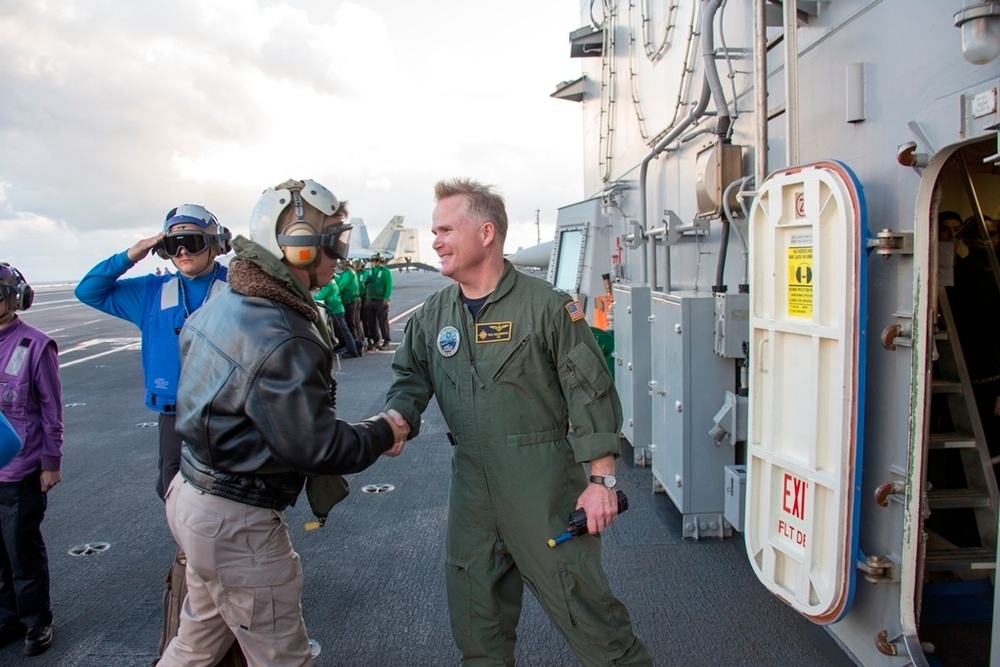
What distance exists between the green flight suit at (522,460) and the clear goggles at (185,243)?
147 centimetres

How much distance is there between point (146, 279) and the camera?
12.7ft

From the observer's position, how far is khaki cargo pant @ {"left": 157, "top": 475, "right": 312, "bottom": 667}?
2.29 m

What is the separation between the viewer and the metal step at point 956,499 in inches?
125

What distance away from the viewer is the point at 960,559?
10.1 ft

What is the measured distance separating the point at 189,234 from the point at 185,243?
5 cm

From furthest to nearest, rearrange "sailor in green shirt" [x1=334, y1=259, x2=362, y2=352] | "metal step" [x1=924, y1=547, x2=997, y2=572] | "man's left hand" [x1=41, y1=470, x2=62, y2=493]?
"sailor in green shirt" [x1=334, y1=259, x2=362, y2=352], "man's left hand" [x1=41, y1=470, x2=62, y2=493], "metal step" [x1=924, y1=547, x2=997, y2=572]

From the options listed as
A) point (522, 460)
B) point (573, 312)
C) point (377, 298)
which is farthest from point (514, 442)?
point (377, 298)

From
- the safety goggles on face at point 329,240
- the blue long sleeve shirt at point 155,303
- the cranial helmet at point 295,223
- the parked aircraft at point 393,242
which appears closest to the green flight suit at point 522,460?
the safety goggles on face at point 329,240

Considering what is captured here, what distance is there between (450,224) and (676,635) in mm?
2310

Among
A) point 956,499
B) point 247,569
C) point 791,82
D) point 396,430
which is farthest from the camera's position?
point 956,499

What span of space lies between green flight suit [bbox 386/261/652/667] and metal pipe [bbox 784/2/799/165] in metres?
1.15

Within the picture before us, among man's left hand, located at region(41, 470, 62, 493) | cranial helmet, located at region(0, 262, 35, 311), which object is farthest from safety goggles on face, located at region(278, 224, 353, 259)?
man's left hand, located at region(41, 470, 62, 493)

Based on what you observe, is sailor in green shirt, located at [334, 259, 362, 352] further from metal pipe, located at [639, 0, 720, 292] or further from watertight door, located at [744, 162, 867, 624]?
watertight door, located at [744, 162, 867, 624]

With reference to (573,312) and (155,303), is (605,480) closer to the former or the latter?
(573,312)
